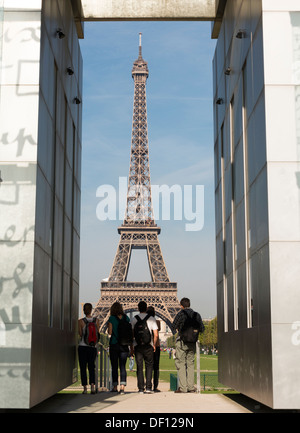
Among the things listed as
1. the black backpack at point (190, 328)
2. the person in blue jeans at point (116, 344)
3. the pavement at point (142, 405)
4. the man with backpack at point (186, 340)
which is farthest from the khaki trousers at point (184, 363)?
the person in blue jeans at point (116, 344)

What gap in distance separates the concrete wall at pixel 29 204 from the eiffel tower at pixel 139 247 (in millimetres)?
59488

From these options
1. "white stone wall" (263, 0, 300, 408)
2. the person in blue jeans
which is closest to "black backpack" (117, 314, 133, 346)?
the person in blue jeans

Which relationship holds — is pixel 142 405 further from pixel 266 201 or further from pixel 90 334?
Result: pixel 266 201

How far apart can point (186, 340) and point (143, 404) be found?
235 centimetres

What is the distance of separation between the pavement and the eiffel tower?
190 ft

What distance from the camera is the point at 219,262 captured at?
1408 cm

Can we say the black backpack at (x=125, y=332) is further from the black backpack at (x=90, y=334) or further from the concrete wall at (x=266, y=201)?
the concrete wall at (x=266, y=201)

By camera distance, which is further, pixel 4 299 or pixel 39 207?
pixel 39 207

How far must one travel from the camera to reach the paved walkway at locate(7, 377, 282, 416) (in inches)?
355

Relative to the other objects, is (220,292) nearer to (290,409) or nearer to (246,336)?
(246,336)

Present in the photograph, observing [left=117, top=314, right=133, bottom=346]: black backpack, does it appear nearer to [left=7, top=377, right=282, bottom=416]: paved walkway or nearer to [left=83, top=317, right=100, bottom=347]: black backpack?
[left=83, top=317, right=100, bottom=347]: black backpack

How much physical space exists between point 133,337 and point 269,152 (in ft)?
16.8

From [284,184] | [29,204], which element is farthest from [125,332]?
[284,184]
